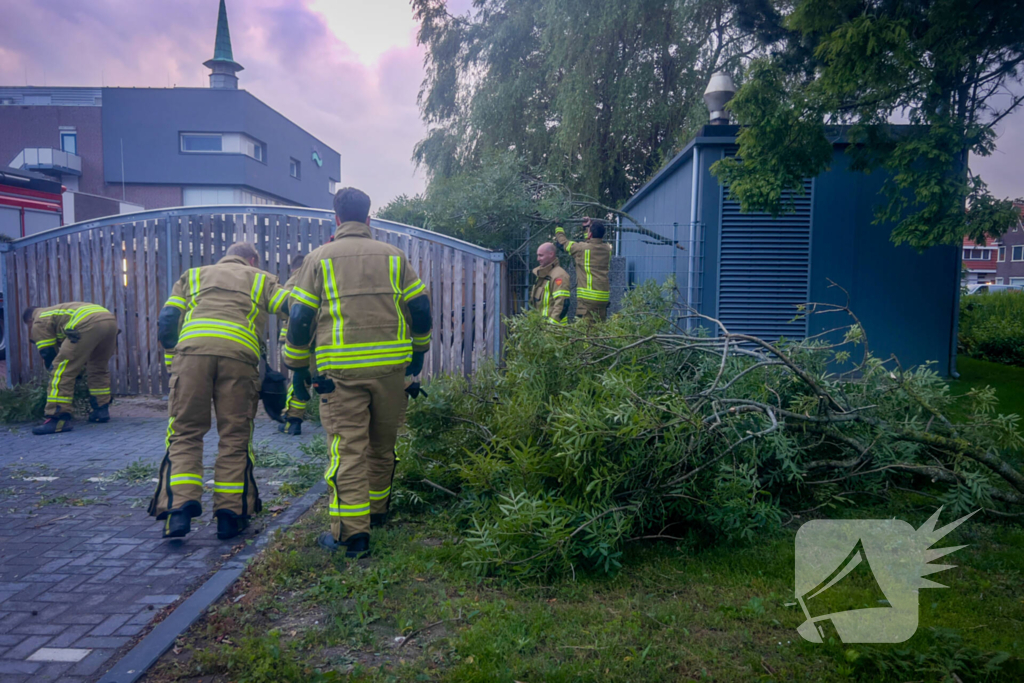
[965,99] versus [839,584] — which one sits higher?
[965,99]

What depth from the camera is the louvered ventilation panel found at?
10.2 metres

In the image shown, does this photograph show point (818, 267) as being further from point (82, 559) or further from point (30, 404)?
point (30, 404)

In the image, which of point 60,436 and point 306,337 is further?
point 60,436

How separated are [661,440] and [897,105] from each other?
6.28m

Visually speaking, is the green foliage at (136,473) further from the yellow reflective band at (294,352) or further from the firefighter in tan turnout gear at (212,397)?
the yellow reflective band at (294,352)

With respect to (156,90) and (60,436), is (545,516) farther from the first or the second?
(156,90)

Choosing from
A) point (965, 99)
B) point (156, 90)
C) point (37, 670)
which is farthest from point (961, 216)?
point (156, 90)

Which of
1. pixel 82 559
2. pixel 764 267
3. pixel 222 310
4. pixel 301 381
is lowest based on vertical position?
pixel 82 559

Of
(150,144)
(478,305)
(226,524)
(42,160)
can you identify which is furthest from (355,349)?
(42,160)

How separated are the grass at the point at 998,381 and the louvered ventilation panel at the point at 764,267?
2.40 meters

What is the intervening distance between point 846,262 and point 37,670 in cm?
1025

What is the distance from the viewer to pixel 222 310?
185 inches

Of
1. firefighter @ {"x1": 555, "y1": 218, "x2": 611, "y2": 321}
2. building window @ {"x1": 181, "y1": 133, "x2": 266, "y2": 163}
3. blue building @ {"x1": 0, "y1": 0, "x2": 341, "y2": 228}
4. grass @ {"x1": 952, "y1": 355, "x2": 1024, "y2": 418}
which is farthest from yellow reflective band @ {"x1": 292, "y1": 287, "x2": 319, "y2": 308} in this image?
building window @ {"x1": 181, "y1": 133, "x2": 266, "y2": 163}

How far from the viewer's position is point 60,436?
7516mm
